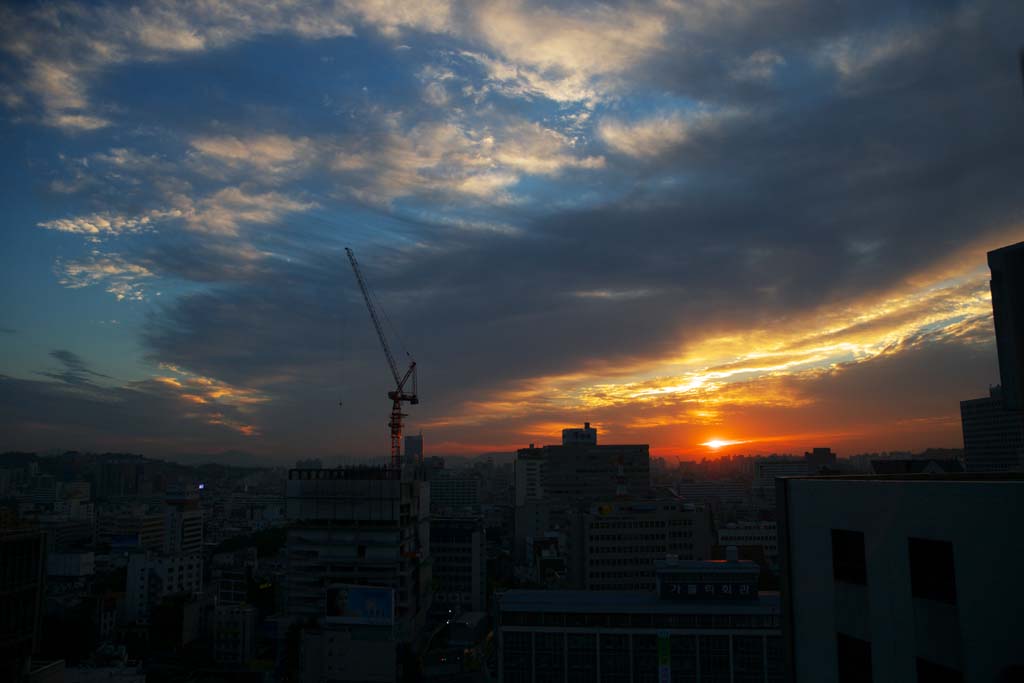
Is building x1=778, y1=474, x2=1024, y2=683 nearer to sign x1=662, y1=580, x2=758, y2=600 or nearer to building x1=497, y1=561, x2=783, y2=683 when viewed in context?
building x1=497, y1=561, x2=783, y2=683

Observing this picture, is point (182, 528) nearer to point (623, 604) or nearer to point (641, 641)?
point (623, 604)

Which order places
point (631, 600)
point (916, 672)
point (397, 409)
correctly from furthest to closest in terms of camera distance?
1. point (397, 409)
2. point (631, 600)
3. point (916, 672)

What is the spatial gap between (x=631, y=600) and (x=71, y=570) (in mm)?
78208

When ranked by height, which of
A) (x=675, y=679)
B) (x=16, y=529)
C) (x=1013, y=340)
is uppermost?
(x=1013, y=340)

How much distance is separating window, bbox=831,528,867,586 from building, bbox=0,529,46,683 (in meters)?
34.7

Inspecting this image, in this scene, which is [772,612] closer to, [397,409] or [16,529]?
[16,529]

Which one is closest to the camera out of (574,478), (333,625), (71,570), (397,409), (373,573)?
(333,625)

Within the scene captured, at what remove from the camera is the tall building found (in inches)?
240

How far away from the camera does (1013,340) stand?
6.15 metres

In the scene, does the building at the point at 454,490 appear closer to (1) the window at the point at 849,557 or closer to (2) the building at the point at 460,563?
(2) the building at the point at 460,563

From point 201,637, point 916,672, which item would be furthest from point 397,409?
point 916,672

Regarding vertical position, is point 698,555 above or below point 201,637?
above

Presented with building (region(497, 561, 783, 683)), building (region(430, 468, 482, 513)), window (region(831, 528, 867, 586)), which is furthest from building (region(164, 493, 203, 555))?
window (region(831, 528, 867, 586))

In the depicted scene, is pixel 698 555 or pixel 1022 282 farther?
pixel 698 555
